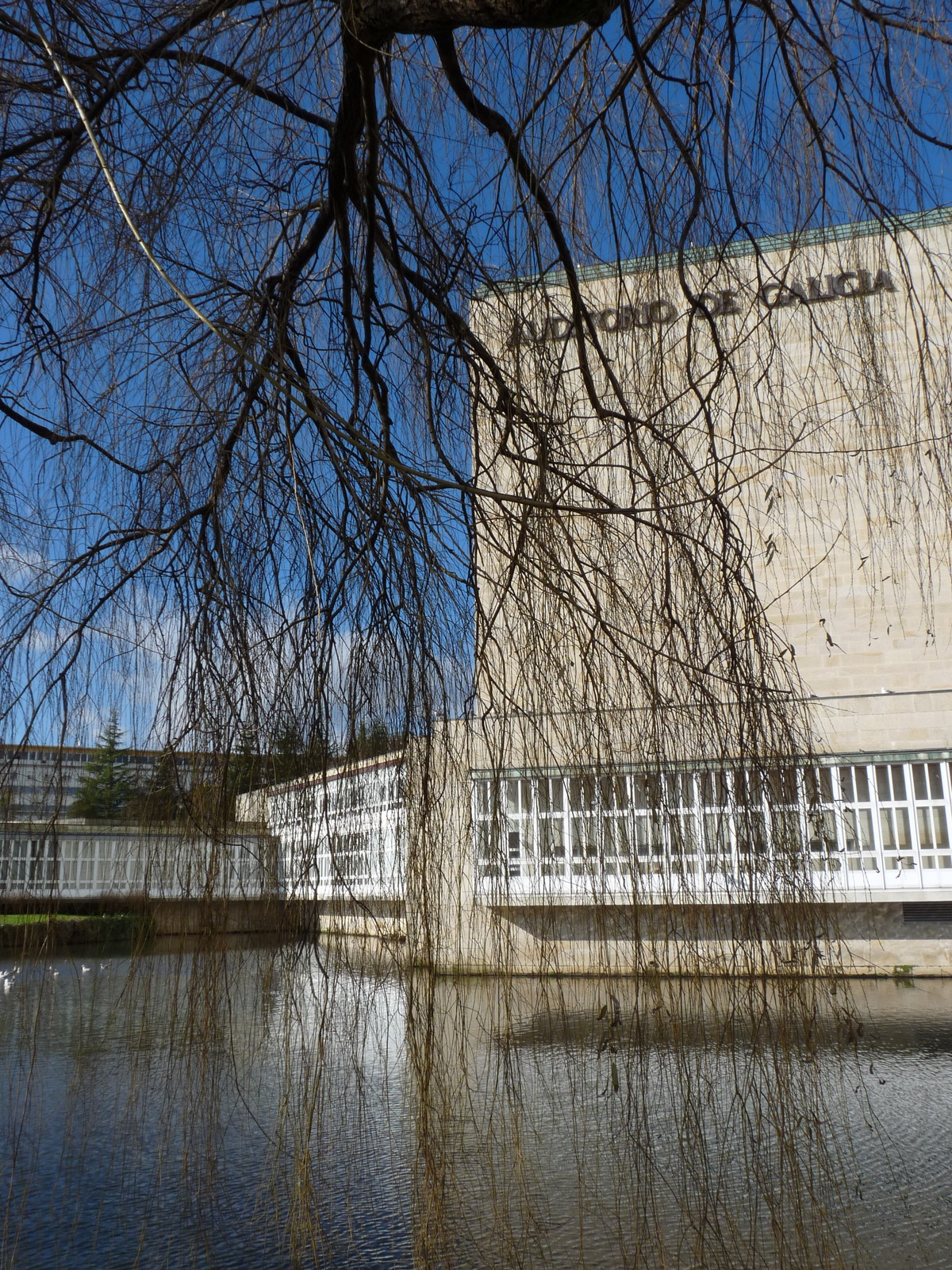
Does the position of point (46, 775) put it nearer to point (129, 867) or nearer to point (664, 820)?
point (129, 867)

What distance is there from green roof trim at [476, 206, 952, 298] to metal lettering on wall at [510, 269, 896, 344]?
5cm

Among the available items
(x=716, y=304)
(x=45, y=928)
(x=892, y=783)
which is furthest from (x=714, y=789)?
(x=892, y=783)

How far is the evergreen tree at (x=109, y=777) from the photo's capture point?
1648mm

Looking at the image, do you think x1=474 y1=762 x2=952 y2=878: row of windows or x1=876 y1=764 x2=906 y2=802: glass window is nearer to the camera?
x1=474 y1=762 x2=952 y2=878: row of windows

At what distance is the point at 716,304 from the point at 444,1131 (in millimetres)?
1365

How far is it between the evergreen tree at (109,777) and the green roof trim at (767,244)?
1001 mm

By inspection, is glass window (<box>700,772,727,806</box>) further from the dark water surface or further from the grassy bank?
the grassy bank

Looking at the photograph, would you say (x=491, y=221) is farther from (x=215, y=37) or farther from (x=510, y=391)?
(x=215, y=37)

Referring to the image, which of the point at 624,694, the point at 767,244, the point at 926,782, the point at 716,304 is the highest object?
the point at 767,244

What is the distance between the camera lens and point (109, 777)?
1674 millimetres

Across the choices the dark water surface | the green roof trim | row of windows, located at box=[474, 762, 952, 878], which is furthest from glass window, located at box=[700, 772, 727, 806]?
the green roof trim

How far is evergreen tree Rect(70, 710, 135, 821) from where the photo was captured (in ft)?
5.41

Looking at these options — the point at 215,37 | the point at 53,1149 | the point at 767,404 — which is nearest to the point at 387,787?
the point at 767,404

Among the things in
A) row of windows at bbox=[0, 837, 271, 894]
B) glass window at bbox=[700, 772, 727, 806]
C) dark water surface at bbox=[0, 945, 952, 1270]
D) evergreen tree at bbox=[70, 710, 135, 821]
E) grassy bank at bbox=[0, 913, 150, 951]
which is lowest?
dark water surface at bbox=[0, 945, 952, 1270]
